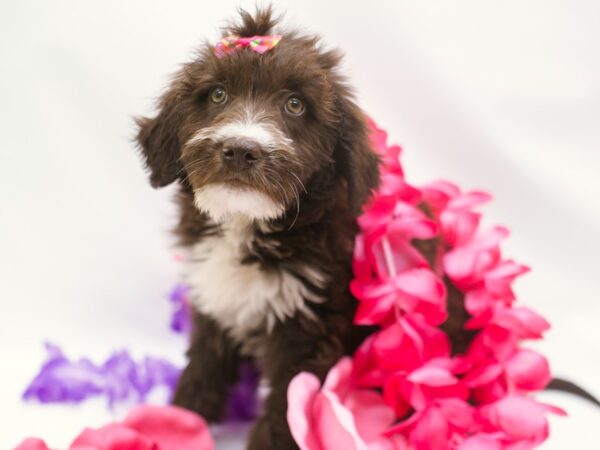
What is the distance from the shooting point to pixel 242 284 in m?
3.01

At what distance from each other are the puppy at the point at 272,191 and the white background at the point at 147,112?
0.91 metres

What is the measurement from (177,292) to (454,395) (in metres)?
1.92

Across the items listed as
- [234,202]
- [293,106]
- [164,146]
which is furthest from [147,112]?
[234,202]

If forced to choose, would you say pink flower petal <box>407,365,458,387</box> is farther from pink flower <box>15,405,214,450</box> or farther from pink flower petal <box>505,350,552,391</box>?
pink flower <box>15,405,214,450</box>

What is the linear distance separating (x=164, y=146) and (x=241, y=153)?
60cm

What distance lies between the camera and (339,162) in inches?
114

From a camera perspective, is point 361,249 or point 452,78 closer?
point 361,249

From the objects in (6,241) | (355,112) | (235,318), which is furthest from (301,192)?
(6,241)

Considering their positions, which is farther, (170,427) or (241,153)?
(170,427)

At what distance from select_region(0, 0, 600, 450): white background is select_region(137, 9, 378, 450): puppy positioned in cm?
91

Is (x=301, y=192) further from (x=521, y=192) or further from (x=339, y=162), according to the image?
(x=521, y=192)

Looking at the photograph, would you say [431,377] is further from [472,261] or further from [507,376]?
[472,261]

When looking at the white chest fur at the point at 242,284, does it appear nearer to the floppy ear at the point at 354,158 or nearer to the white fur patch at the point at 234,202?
the white fur patch at the point at 234,202

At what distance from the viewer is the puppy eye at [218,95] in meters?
2.79
